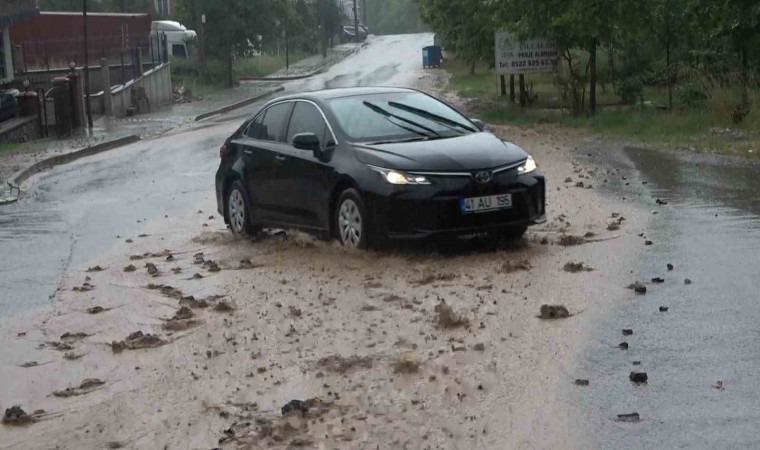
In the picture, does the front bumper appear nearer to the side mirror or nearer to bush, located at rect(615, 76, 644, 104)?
the side mirror

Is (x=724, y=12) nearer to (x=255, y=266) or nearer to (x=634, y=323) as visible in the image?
(x=255, y=266)

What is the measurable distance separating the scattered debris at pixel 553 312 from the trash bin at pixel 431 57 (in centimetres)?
6138

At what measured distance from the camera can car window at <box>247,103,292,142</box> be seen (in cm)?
1283

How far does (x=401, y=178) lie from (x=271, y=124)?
2809 mm

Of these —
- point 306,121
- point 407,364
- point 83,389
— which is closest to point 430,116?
point 306,121

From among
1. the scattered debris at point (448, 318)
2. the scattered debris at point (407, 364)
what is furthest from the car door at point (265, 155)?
the scattered debris at point (407, 364)

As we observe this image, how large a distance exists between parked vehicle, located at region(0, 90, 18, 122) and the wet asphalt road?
3953 millimetres

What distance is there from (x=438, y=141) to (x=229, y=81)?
49308 mm

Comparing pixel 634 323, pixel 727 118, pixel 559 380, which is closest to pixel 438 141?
pixel 634 323

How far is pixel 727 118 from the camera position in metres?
23.4

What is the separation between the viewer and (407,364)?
7.18 metres

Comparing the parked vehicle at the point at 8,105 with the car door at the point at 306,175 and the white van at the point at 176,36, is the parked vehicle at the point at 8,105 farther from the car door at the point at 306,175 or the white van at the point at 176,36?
the white van at the point at 176,36

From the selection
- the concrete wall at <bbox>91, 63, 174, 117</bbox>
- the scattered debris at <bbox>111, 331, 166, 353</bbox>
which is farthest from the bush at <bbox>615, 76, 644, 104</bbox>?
the scattered debris at <bbox>111, 331, 166, 353</bbox>

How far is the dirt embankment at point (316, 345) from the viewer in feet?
20.5
